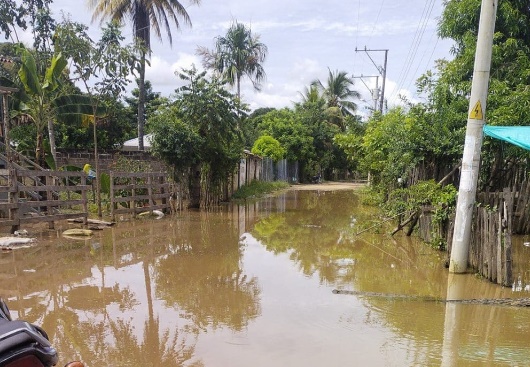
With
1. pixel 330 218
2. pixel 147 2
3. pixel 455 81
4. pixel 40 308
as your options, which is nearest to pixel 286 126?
pixel 147 2

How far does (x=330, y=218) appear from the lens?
15.6 metres

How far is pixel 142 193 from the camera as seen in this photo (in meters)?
A: 16.0

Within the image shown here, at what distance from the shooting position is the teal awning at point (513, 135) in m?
7.46

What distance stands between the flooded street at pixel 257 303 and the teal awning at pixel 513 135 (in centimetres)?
227

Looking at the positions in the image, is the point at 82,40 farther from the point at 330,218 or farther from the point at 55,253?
the point at 330,218

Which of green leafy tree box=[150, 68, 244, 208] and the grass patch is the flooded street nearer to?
green leafy tree box=[150, 68, 244, 208]

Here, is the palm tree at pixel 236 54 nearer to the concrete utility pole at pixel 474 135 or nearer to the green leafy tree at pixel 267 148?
the green leafy tree at pixel 267 148

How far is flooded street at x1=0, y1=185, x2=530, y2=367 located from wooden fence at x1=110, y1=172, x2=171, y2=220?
321cm

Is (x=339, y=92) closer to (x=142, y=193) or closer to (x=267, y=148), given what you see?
(x=267, y=148)

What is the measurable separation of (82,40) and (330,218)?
9.75 meters

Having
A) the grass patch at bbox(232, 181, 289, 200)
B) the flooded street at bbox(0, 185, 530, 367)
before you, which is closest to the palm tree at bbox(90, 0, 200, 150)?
the grass patch at bbox(232, 181, 289, 200)

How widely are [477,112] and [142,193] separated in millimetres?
11670

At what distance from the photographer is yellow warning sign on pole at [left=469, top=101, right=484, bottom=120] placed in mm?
7402

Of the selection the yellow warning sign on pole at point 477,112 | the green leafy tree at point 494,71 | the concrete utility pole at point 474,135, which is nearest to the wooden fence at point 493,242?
the concrete utility pole at point 474,135
